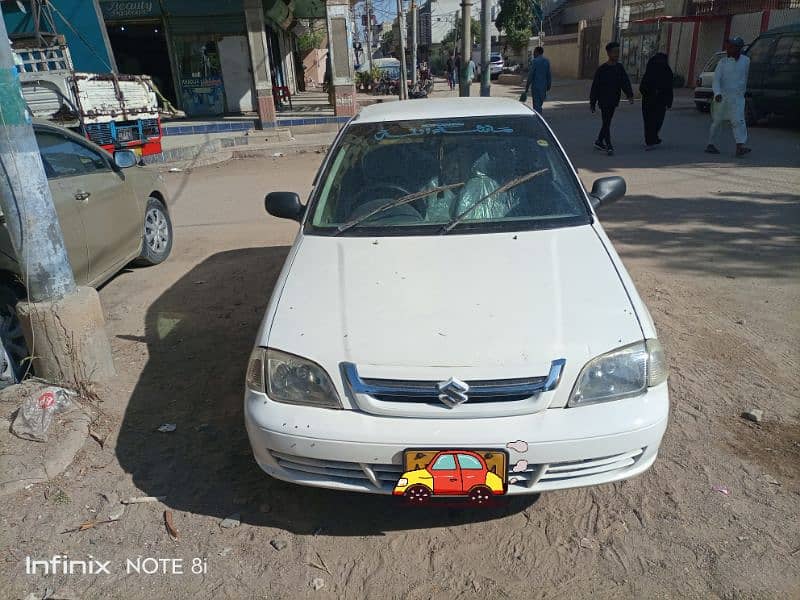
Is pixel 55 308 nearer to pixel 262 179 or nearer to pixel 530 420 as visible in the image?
pixel 530 420

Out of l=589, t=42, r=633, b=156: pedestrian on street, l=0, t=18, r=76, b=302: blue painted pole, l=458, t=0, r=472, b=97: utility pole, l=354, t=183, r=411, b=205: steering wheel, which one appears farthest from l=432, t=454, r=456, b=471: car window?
l=458, t=0, r=472, b=97: utility pole

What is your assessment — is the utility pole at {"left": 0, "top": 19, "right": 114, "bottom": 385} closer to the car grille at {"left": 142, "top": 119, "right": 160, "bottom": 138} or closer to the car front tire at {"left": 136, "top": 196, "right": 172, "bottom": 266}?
the car front tire at {"left": 136, "top": 196, "right": 172, "bottom": 266}

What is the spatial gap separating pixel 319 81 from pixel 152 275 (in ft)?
121

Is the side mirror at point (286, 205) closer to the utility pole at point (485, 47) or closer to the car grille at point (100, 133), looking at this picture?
the car grille at point (100, 133)

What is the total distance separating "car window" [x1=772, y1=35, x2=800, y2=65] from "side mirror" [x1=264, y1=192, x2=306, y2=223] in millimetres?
12890

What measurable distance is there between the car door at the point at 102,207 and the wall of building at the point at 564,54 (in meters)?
32.5

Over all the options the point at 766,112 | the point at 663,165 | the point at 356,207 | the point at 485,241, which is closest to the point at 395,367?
the point at 485,241

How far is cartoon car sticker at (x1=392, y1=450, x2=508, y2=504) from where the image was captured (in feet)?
7.22

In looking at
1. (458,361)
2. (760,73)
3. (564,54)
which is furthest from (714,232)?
(564,54)

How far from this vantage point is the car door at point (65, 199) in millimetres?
4207

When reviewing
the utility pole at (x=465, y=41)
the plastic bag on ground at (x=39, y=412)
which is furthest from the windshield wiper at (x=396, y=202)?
the utility pole at (x=465, y=41)

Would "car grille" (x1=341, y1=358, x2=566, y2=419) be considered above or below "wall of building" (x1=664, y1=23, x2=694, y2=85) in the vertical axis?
below

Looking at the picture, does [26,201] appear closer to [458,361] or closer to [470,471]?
[458,361]

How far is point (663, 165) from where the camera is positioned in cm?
971
